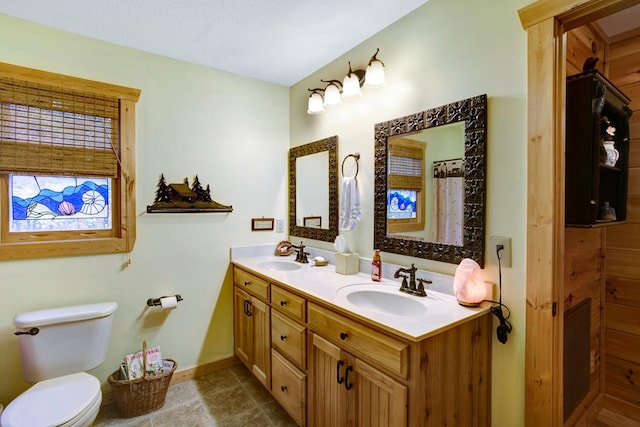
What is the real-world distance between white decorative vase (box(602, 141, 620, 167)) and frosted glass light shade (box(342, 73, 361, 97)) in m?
1.35

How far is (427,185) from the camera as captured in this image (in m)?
1.71

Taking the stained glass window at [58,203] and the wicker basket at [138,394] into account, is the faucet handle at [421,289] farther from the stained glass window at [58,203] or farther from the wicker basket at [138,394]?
the stained glass window at [58,203]

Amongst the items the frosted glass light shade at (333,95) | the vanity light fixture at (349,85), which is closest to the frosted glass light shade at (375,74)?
the vanity light fixture at (349,85)

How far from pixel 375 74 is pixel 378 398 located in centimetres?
170

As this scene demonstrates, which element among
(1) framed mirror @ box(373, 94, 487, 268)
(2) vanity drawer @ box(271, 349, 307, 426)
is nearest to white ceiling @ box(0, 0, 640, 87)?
(1) framed mirror @ box(373, 94, 487, 268)

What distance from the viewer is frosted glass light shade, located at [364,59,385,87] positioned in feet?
6.04

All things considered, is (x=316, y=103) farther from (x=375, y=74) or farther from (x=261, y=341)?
(x=261, y=341)

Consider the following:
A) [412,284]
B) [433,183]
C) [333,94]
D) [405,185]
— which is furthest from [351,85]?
[412,284]

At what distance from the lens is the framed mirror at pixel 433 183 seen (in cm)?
146

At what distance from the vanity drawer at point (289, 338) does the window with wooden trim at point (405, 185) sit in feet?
2.66

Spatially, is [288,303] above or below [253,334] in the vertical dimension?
above

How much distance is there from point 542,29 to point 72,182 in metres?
2.71

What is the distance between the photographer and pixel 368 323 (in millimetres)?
1259

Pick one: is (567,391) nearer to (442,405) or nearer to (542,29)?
(442,405)
